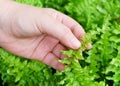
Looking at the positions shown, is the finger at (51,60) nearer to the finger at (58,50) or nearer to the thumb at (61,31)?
the finger at (58,50)

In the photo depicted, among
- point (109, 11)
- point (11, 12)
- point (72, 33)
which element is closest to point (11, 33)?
point (11, 12)

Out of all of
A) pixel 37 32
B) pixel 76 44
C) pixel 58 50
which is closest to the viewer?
pixel 76 44

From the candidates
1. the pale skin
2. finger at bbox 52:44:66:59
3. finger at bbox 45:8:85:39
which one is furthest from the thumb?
finger at bbox 52:44:66:59

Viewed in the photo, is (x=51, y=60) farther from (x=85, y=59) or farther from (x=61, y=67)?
(x=85, y=59)

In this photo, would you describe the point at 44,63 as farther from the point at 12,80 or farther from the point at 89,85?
the point at 89,85

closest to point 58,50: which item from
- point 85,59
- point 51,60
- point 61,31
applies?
point 51,60

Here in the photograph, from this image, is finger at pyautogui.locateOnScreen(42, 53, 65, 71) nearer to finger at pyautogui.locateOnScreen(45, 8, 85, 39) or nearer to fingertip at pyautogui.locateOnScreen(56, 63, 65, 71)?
fingertip at pyautogui.locateOnScreen(56, 63, 65, 71)

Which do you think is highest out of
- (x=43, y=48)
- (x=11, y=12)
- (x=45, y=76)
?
(x=11, y=12)

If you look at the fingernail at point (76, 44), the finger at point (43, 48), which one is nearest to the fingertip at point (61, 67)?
the finger at point (43, 48)
